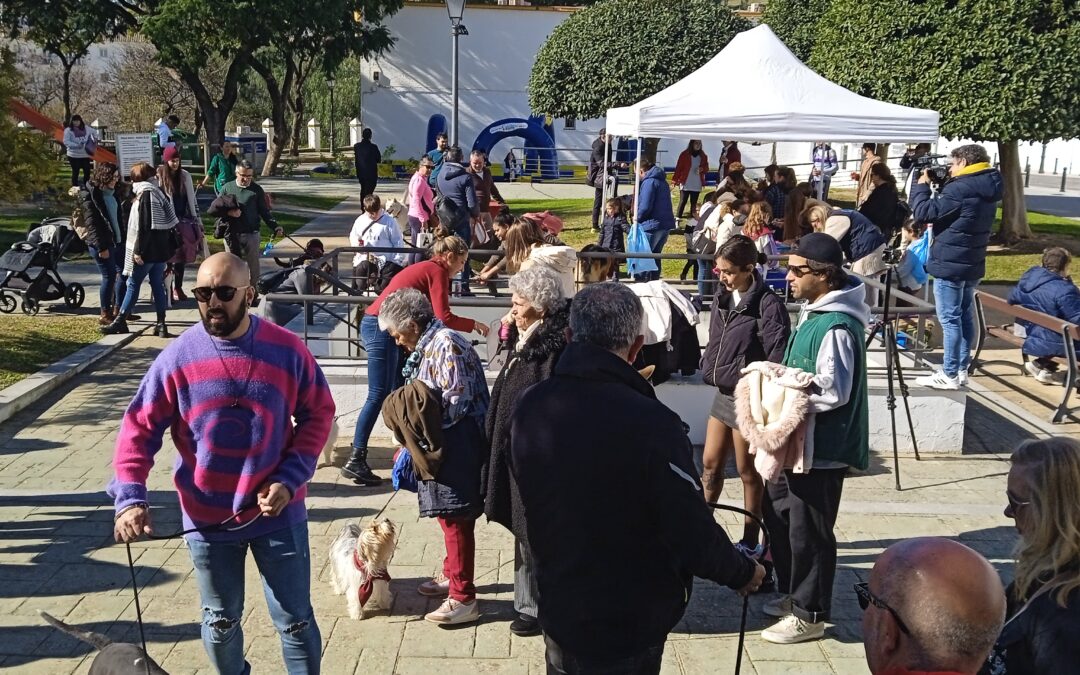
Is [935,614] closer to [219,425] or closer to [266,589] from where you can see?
[219,425]

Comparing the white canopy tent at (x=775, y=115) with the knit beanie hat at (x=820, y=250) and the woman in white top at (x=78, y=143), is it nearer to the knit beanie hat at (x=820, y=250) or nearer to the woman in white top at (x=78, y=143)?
the knit beanie hat at (x=820, y=250)

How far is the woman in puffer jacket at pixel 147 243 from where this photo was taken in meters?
10.2

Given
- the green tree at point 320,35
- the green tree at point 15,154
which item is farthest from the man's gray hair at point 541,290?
the green tree at point 320,35

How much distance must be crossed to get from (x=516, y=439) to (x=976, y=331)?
794 cm

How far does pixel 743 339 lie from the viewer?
527cm

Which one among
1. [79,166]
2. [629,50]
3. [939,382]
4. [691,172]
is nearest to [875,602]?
[939,382]

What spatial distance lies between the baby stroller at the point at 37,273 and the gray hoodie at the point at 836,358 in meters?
9.34

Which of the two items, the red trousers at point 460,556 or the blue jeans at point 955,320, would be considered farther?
the blue jeans at point 955,320

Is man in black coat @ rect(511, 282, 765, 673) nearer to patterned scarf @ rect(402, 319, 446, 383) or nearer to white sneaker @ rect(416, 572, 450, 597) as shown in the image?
patterned scarf @ rect(402, 319, 446, 383)

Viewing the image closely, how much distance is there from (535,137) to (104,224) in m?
22.8

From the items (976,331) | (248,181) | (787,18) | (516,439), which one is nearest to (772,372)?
(516,439)

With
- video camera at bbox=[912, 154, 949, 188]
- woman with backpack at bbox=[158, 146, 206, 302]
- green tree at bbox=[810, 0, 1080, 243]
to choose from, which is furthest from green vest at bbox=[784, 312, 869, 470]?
green tree at bbox=[810, 0, 1080, 243]

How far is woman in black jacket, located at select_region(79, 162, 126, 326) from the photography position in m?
10.5

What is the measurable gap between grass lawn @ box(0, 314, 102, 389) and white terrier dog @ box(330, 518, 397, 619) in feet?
16.4
